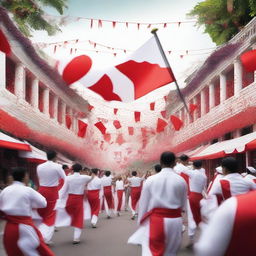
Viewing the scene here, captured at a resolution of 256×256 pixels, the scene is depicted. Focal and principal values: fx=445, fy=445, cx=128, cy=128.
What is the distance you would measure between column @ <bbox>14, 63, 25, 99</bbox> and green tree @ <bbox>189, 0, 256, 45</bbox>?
9.46 metres

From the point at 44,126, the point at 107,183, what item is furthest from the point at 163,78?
the point at 44,126

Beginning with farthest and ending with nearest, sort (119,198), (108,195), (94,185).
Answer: (119,198), (108,195), (94,185)

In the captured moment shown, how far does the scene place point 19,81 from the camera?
22.0 metres

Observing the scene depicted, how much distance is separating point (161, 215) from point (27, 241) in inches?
60.7

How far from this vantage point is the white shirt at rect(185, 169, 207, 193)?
8.82m

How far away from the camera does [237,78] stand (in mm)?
21797

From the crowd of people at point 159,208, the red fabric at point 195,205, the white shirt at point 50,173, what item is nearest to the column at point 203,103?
the crowd of people at point 159,208

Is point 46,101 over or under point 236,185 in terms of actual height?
over

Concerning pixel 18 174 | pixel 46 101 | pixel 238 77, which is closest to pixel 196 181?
pixel 18 174

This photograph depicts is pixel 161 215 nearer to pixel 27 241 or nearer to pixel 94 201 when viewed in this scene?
pixel 27 241

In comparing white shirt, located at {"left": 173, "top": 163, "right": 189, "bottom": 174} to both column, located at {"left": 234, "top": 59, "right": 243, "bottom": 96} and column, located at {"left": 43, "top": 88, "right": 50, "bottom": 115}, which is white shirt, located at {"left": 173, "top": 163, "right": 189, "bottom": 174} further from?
column, located at {"left": 43, "top": 88, "right": 50, "bottom": 115}

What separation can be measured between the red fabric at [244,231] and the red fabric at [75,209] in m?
7.80

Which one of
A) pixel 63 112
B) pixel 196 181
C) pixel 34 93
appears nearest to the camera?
pixel 196 181

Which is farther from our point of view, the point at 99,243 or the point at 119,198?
the point at 119,198
